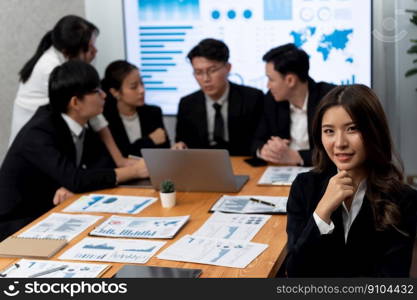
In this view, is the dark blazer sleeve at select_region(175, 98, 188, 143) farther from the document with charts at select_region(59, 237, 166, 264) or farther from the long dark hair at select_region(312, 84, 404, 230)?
the long dark hair at select_region(312, 84, 404, 230)

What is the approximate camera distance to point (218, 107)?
13.0 feet

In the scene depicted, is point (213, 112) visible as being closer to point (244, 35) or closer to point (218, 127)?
point (218, 127)

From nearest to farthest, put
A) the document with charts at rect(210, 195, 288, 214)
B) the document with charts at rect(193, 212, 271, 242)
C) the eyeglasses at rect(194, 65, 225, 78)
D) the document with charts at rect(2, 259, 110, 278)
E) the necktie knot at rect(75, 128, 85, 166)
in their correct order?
the document with charts at rect(2, 259, 110, 278) → the document with charts at rect(193, 212, 271, 242) → the document with charts at rect(210, 195, 288, 214) → the necktie knot at rect(75, 128, 85, 166) → the eyeglasses at rect(194, 65, 225, 78)

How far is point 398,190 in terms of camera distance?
79.5 inches

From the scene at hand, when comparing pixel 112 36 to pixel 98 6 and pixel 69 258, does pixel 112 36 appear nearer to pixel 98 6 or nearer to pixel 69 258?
pixel 98 6

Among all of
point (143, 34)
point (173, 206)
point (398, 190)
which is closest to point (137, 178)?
point (173, 206)

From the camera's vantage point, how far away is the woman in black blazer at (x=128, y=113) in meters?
3.97

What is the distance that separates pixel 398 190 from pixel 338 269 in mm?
308

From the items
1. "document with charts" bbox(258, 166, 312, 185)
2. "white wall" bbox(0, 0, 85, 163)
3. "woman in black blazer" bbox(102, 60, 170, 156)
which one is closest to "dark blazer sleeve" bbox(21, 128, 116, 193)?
"document with charts" bbox(258, 166, 312, 185)

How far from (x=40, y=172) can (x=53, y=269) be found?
3.73 ft

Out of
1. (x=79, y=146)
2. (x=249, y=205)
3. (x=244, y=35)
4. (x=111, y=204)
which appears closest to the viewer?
(x=249, y=205)

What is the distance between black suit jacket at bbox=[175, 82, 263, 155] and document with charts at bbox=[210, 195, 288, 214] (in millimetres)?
1089

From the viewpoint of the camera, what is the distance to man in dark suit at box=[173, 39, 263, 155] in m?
3.89

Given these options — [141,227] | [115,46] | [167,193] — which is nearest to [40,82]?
[115,46]
